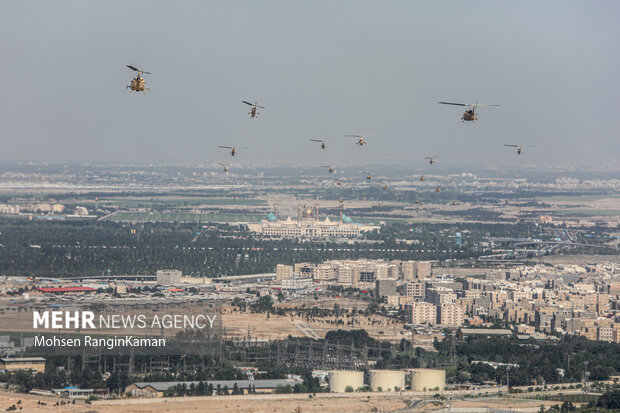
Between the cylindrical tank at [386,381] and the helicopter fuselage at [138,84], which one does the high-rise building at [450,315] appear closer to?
the cylindrical tank at [386,381]

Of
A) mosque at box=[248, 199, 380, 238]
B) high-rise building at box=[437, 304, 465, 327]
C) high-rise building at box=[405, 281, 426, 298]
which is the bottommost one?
high-rise building at box=[437, 304, 465, 327]

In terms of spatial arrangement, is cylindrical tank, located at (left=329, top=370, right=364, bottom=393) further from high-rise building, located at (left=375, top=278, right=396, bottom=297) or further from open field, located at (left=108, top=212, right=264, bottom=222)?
open field, located at (left=108, top=212, right=264, bottom=222)

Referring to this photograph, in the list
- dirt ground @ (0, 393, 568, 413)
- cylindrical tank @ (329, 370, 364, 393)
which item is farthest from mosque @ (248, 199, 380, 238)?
dirt ground @ (0, 393, 568, 413)

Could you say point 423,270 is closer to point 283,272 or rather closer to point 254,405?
point 283,272

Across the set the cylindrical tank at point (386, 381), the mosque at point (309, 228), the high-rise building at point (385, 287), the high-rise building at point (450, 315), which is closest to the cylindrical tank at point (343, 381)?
the cylindrical tank at point (386, 381)

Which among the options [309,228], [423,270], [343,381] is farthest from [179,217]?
[343,381]

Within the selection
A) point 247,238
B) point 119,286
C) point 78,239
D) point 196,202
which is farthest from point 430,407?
point 196,202

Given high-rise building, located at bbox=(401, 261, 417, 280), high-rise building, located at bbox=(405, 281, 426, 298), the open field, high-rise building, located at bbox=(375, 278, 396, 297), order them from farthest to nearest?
the open field, high-rise building, located at bbox=(401, 261, 417, 280), high-rise building, located at bbox=(375, 278, 396, 297), high-rise building, located at bbox=(405, 281, 426, 298)
